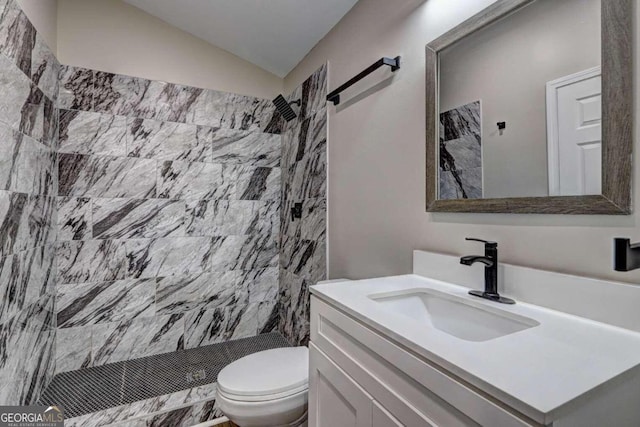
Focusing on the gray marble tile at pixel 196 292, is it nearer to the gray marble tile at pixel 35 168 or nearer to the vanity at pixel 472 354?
the gray marble tile at pixel 35 168

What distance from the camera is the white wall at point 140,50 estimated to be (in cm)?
216

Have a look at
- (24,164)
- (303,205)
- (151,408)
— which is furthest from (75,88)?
(151,408)

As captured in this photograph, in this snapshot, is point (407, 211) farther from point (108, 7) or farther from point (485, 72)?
point (108, 7)

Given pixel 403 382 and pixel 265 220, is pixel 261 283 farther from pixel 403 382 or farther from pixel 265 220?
pixel 403 382

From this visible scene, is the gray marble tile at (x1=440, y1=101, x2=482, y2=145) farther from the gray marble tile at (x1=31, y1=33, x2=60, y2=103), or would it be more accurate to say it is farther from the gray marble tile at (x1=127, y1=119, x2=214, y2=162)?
the gray marble tile at (x1=31, y1=33, x2=60, y2=103)

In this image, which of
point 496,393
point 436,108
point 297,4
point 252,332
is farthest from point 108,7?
point 496,393

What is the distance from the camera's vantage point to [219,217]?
8.46 ft

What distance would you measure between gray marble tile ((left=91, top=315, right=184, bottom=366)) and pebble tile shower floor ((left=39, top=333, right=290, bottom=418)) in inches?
2.2

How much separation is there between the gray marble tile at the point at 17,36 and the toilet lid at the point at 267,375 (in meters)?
1.82

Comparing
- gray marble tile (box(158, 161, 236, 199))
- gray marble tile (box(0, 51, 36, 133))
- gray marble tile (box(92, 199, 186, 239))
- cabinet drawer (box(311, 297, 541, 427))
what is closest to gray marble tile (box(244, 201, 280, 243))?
gray marble tile (box(158, 161, 236, 199))

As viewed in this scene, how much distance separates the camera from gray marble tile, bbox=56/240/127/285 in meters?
2.11

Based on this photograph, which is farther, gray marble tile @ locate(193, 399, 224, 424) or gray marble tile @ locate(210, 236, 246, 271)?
gray marble tile @ locate(210, 236, 246, 271)

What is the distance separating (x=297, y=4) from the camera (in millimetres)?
1913

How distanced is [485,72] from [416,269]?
80 centimetres
